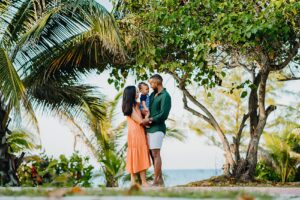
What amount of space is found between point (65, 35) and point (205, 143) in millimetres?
14800

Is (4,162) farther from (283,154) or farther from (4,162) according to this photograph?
(283,154)

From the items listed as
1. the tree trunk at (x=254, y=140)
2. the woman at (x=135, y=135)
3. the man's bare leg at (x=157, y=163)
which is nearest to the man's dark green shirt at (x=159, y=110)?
the woman at (x=135, y=135)

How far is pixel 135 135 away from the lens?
1016 cm

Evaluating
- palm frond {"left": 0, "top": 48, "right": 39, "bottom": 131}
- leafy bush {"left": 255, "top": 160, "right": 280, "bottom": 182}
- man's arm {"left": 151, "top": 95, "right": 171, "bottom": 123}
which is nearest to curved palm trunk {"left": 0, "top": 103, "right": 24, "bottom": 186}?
palm frond {"left": 0, "top": 48, "right": 39, "bottom": 131}

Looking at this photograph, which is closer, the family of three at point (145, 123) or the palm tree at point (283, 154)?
the family of three at point (145, 123)

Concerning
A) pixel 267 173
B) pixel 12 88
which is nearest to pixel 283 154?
pixel 267 173

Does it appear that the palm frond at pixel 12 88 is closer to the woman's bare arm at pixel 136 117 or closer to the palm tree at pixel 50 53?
the palm tree at pixel 50 53

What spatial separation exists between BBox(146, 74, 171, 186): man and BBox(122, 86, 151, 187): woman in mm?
120

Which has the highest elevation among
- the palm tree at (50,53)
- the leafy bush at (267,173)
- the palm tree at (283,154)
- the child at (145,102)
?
the palm tree at (50,53)

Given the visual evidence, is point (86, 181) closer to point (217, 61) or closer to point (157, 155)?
point (217, 61)

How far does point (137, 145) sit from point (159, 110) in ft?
2.22

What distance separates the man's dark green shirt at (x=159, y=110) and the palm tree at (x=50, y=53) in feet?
4.88

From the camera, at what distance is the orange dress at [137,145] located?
10.2 metres

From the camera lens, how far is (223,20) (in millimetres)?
13609
